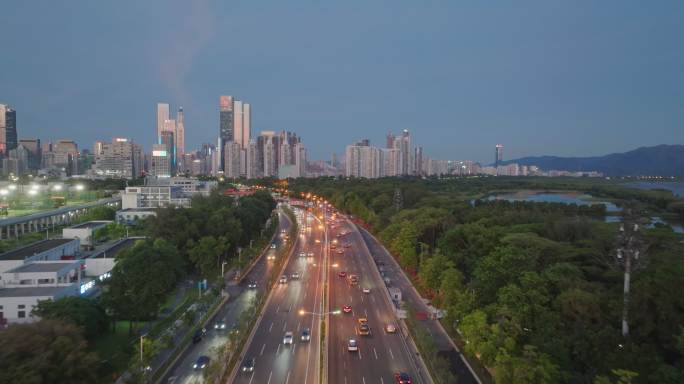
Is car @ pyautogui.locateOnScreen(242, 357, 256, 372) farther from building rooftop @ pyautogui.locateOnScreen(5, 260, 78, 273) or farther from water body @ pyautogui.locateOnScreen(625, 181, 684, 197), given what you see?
water body @ pyautogui.locateOnScreen(625, 181, 684, 197)

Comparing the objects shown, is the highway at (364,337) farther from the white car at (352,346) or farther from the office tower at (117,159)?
the office tower at (117,159)

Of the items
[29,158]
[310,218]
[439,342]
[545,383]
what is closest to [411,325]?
[439,342]

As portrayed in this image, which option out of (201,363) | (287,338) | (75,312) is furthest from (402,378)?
(75,312)

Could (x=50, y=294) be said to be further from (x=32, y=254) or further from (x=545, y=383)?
(x=545, y=383)

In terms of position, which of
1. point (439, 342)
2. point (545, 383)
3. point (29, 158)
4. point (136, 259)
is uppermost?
point (29, 158)

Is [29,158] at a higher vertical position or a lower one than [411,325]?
higher

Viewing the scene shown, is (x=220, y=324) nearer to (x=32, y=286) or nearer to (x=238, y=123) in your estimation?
(x=32, y=286)

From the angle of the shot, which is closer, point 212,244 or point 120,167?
point 212,244
